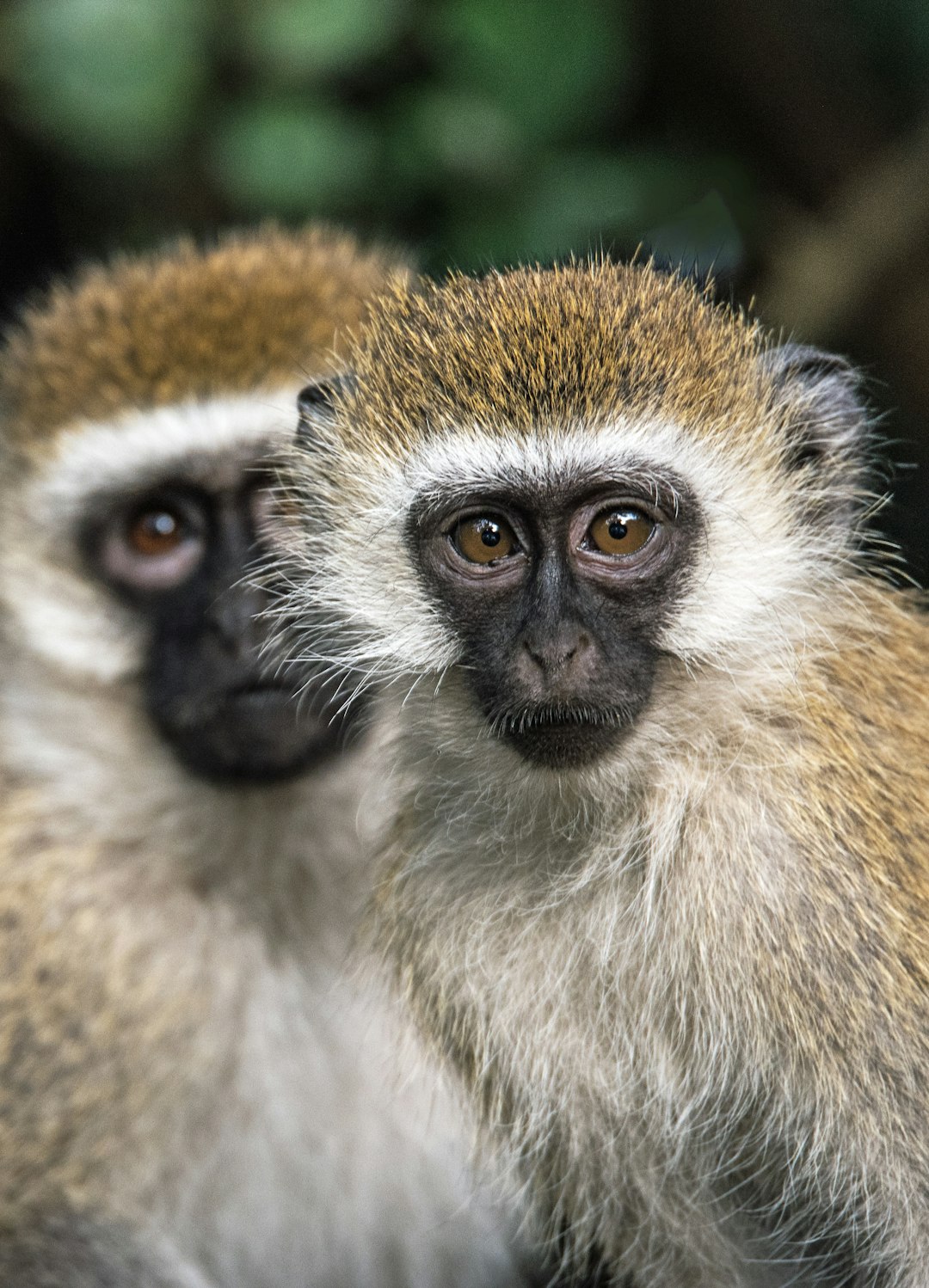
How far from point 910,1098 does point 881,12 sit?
281 cm

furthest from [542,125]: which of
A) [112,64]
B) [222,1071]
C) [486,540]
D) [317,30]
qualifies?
[222,1071]

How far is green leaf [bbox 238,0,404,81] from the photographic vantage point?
3383 millimetres

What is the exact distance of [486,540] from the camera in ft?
6.33

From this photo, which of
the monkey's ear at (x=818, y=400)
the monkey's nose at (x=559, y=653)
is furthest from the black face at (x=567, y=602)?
the monkey's ear at (x=818, y=400)

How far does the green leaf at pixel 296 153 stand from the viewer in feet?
11.8

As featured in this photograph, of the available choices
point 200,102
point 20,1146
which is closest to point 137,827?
point 20,1146

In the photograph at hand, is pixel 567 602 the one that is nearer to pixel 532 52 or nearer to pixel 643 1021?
pixel 643 1021

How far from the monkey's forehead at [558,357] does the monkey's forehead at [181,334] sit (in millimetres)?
560

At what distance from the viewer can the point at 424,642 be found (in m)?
2.06

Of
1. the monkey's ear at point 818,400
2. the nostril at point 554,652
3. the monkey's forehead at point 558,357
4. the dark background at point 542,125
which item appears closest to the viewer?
the nostril at point 554,652

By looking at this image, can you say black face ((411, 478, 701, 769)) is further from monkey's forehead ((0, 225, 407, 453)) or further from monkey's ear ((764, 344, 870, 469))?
monkey's forehead ((0, 225, 407, 453))

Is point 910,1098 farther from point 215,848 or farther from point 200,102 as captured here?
point 200,102

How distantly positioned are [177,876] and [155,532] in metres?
0.64

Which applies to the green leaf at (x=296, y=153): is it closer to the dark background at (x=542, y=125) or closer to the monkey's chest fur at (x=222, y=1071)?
the dark background at (x=542, y=125)
